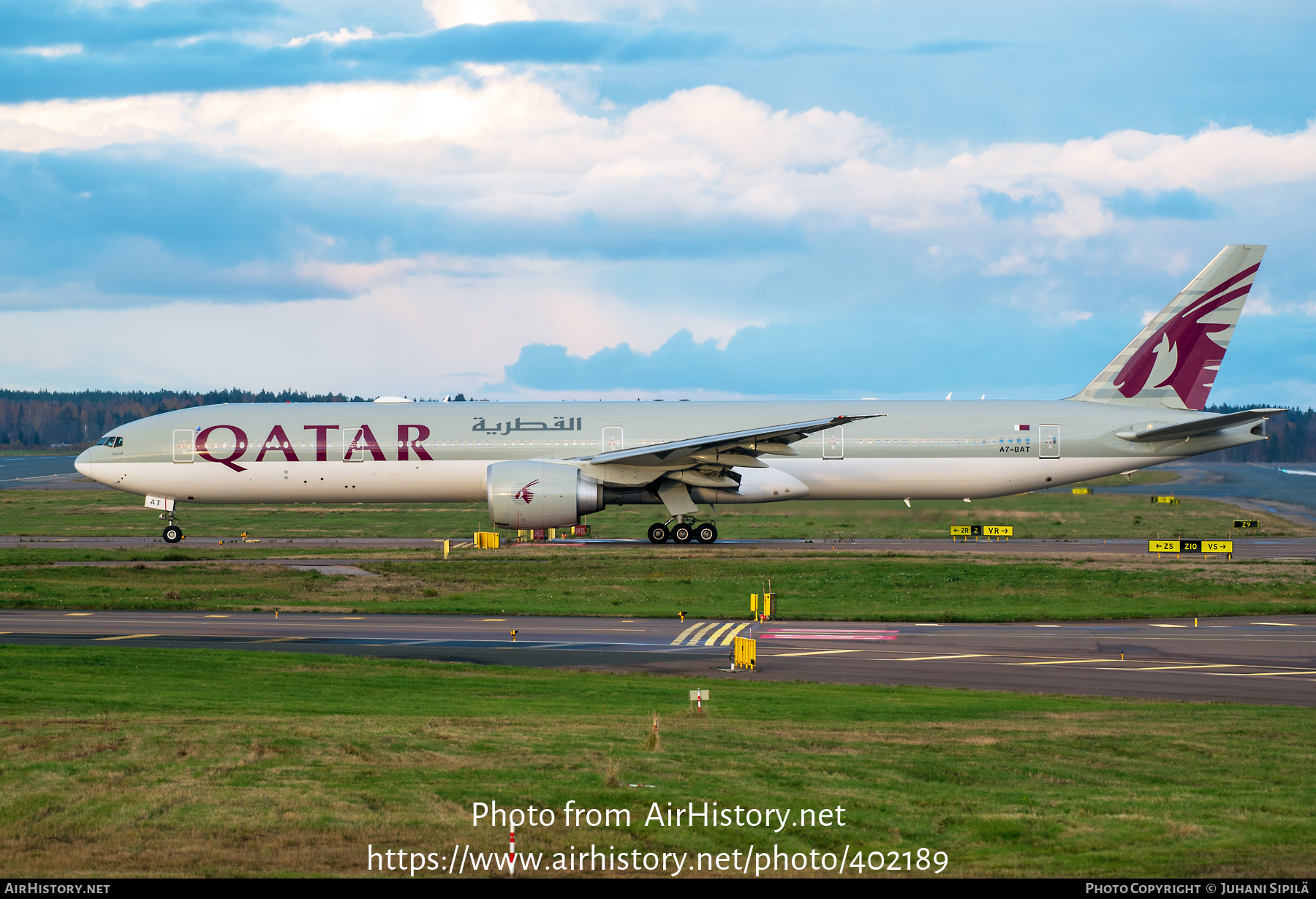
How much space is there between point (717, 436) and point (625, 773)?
31.0m

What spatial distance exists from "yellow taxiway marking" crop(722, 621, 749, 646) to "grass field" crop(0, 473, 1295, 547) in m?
16.2

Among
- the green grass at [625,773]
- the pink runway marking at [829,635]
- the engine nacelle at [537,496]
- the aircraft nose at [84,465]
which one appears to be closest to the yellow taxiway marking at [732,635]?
the pink runway marking at [829,635]

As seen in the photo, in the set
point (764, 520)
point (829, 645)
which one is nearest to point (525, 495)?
point (829, 645)

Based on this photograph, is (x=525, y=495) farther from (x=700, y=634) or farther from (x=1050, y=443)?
(x=1050, y=443)

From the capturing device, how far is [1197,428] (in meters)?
43.8

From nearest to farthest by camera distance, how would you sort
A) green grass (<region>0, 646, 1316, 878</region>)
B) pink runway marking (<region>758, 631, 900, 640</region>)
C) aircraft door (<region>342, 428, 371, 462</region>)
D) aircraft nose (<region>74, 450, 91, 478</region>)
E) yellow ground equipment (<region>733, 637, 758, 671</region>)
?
1. green grass (<region>0, 646, 1316, 878</region>)
2. yellow ground equipment (<region>733, 637, 758, 671</region>)
3. pink runway marking (<region>758, 631, 900, 640</region>)
4. aircraft door (<region>342, 428, 371, 462</region>)
5. aircraft nose (<region>74, 450, 91, 478</region>)

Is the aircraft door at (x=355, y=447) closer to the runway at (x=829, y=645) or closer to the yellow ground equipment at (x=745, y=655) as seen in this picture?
the runway at (x=829, y=645)

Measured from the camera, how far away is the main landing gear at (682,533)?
146ft

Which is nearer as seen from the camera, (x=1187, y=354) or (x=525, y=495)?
(x=525, y=495)

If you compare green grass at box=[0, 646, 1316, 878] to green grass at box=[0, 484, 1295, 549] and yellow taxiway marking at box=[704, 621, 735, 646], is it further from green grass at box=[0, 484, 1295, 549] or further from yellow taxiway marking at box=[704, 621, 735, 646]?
green grass at box=[0, 484, 1295, 549]

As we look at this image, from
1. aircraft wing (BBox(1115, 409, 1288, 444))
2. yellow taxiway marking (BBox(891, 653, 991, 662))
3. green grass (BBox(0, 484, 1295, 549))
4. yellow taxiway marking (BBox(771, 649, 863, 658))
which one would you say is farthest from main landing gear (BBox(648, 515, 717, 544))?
yellow taxiway marking (BBox(891, 653, 991, 662))

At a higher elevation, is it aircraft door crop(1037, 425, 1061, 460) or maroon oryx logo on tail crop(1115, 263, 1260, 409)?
maroon oryx logo on tail crop(1115, 263, 1260, 409)

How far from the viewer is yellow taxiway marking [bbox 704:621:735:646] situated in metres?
25.6
